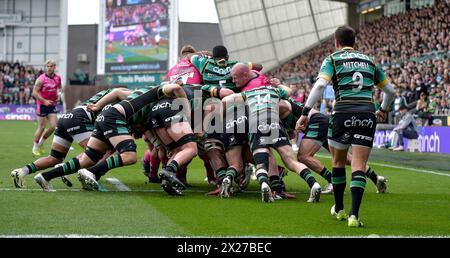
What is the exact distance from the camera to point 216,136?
11133 mm

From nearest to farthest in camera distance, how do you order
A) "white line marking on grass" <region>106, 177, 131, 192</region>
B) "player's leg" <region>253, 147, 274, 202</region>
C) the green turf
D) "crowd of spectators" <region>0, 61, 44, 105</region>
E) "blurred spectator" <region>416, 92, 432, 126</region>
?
1. the green turf
2. "player's leg" <region>253, 147, 274, 202</region>
3. "white line marking on grass" <region>106, 177, 131, 192</region>
4. "blurred spectator" <region>416, 92, 432, 126</region>
5. "crowd of spectators" <region>0, 61, 44, 105</region>

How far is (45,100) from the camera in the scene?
19.2 m

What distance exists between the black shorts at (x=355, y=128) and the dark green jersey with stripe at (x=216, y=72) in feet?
11.9

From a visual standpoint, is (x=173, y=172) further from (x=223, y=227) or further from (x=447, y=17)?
(x=447, y=17)

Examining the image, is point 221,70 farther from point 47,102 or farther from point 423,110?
point 423,110

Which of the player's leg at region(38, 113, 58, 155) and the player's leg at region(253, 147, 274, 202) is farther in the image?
the player's leg at region(38, 113, 58, 155)

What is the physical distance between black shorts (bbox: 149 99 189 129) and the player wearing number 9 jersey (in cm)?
271

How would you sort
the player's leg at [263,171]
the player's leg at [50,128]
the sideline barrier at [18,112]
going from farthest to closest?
the sideline barrier at [18,112] < the player's leg at [50,128] < the player's leg at [263,171]

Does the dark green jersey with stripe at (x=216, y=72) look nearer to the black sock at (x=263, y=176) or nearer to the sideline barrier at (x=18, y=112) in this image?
the black sock at (x=263, y=176)

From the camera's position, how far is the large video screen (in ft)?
152

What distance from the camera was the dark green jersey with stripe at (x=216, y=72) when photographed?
1179 centimetres

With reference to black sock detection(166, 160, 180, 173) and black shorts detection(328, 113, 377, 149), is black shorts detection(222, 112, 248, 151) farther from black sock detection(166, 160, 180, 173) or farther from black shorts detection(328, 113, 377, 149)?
black shorts detection(328, 113, 377, 149)

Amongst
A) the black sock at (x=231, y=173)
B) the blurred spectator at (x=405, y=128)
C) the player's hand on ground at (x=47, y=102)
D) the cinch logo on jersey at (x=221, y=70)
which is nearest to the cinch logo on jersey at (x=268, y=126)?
the black sock at (x=231, y=173)

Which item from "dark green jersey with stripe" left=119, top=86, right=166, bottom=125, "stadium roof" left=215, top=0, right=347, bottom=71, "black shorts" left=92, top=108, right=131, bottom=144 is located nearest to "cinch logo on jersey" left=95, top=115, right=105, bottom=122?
"black shorts" left=92, top=108, right=131, bottom=144
